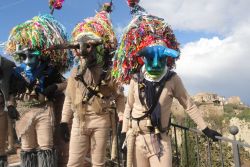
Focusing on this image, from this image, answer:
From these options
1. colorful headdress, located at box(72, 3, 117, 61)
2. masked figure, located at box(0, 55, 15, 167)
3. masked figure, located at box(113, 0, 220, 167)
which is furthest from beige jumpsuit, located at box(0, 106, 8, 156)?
masked figure, located at box(113, 0, 220, 167)

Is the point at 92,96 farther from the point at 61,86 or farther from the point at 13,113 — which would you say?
the point at 13,113

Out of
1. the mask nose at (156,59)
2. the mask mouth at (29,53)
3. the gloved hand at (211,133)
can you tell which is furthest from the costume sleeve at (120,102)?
the mask mouth at (29,53)

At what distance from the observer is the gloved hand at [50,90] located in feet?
14.2

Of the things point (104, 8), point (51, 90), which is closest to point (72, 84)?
point (51, 90)

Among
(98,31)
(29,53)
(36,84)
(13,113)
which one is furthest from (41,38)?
(13,113)

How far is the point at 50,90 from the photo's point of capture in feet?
14.2

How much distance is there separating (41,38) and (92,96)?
3.20 ft

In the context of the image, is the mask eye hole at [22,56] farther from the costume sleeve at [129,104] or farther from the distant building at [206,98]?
the distant building at [206,98]

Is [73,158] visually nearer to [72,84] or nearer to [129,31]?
[72,84]

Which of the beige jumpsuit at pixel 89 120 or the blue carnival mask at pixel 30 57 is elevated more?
the blue carnival mask at pixel 30 57

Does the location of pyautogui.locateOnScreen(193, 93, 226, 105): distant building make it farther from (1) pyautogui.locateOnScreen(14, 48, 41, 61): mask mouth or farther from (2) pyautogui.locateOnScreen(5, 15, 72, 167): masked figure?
(1) pyautogui.locateOnScreen(14, 48, 41, 61): mask mouth

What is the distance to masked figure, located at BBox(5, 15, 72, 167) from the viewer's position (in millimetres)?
4238

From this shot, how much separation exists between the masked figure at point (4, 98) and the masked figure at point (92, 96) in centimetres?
80

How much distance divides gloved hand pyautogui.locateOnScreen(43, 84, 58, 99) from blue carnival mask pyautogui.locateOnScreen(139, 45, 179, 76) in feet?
4.48
